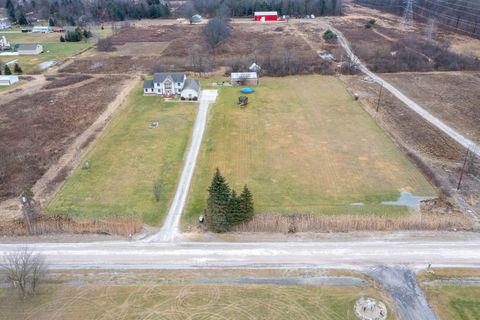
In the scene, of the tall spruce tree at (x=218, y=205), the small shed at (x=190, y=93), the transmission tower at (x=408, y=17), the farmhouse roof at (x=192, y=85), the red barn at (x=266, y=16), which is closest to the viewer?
the tall spruce tree at (x=218, y=205)

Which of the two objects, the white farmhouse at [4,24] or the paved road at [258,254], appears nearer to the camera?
the paved road at [258,254]

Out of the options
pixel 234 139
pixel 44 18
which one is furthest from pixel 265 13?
pixel 234 139

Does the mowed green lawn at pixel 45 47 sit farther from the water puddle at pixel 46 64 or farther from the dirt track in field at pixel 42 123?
the dirt track in field at pixel 42 123

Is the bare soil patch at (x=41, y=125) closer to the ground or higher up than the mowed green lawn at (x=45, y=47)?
closer to the ground

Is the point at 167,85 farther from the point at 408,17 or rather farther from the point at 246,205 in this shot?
the point at 408,17

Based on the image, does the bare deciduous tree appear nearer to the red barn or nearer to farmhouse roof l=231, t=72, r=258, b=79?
farmhouse roof l=231, t=72, r=258, b=79

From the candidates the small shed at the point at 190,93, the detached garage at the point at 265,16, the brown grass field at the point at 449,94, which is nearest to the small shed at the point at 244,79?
the small shed at the point at 190,93

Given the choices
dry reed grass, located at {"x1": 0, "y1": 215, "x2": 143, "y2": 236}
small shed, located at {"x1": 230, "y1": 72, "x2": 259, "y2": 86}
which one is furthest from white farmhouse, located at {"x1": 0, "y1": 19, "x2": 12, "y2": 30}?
dry reed grass, located at {"x1": 0, "y1": 215, "x2": 143, "y2": 236}
